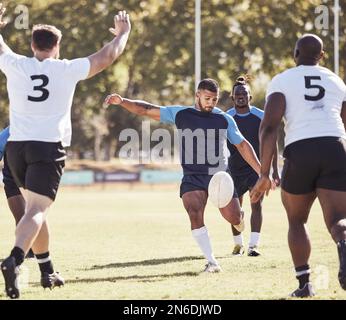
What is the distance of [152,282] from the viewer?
26.9ft

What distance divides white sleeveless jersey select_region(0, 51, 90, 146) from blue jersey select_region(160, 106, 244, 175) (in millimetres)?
2363

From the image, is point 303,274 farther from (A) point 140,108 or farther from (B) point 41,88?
(A) point 140,108

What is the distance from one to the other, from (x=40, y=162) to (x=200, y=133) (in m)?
2.86

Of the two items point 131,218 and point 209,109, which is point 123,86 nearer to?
point 131,218

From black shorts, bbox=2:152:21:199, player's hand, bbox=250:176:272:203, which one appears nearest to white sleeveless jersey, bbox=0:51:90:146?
player's hand, bbox=250:176:272:203

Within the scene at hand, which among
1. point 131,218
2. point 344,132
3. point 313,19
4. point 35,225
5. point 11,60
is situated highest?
point 313,19

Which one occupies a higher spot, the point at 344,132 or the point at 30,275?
the point at 344,132

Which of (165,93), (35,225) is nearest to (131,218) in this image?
(35,225)

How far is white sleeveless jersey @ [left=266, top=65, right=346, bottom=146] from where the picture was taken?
6.78 meters

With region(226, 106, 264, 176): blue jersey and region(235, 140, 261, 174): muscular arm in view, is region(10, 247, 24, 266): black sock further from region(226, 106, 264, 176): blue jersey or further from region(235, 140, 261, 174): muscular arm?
region(226, 106, 264, 176): blue jersey
